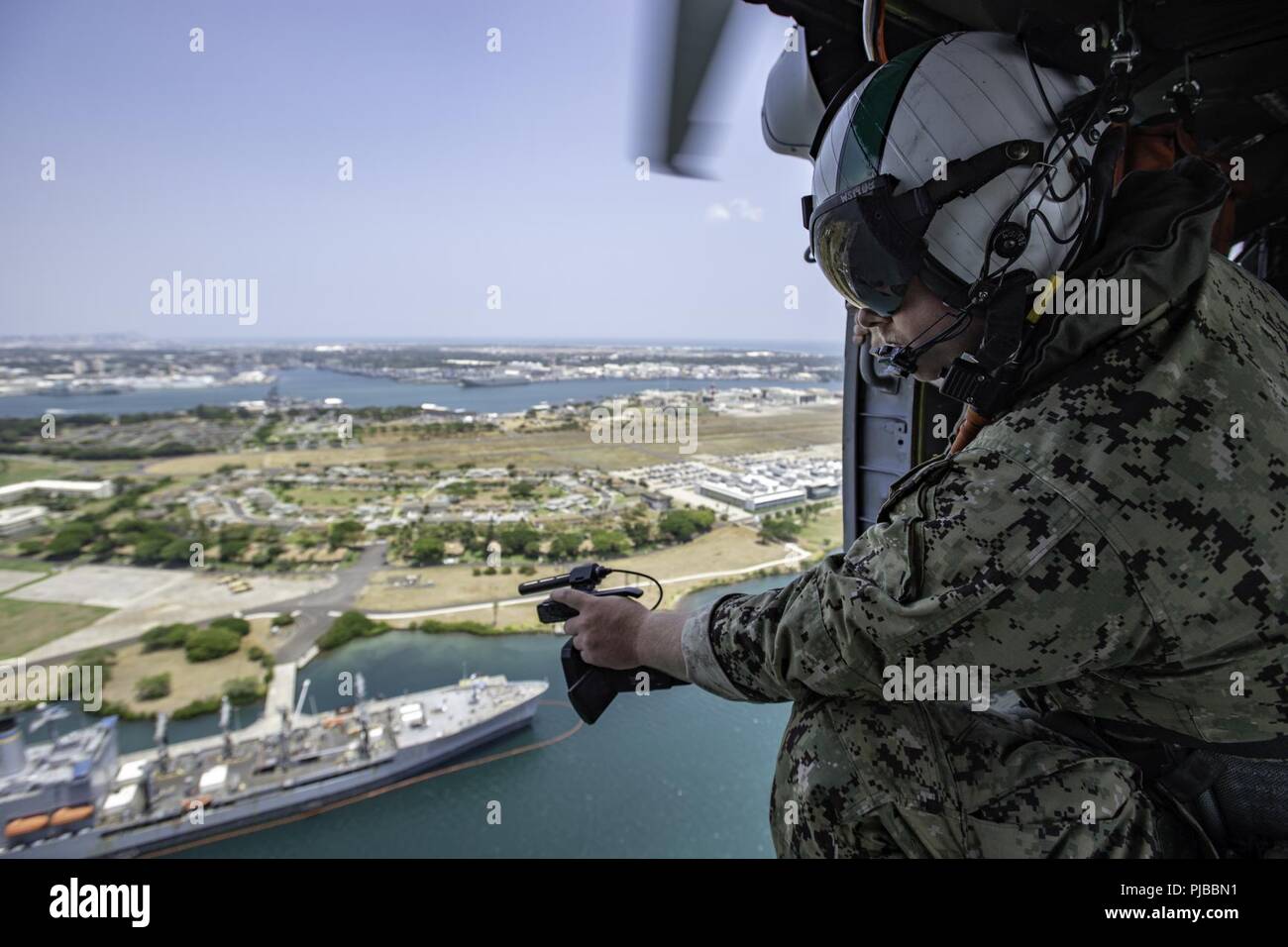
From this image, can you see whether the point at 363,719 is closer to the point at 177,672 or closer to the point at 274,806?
the point at 274,806

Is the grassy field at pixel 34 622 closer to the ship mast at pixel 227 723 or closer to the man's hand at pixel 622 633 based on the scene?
the ship mast at pixel 227 723

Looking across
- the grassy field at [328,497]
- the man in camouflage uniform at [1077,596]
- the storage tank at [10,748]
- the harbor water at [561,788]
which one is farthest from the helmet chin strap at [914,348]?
the grassy field at [328,497]

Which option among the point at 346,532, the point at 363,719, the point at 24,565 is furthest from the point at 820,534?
the point at 24,565

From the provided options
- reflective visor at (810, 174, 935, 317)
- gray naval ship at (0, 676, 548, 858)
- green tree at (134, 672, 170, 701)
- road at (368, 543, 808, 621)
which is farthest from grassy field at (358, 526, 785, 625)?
reflective visor at (810, 174, 935, 317)

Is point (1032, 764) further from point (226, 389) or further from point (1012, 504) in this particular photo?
point (226, 389)

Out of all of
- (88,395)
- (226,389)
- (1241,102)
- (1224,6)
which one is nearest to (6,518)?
(88,395)

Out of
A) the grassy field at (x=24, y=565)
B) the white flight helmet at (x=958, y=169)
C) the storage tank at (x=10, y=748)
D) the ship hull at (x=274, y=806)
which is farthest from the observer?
the grassy field at (x=24, y=565)
